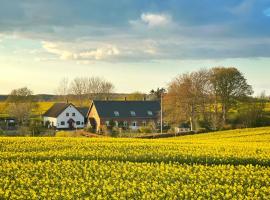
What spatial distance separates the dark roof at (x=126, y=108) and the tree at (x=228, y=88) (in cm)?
1809

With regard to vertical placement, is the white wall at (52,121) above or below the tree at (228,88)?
below

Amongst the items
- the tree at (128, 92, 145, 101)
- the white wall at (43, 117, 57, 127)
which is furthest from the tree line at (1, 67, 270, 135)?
the tree at (128, 92, 145, 101)

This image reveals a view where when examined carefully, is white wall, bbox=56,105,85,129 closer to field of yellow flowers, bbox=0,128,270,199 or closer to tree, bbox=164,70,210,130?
tree, bbox=164,70,210,130

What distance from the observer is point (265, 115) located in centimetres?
8419

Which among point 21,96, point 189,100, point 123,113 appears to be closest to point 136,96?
point 21,96

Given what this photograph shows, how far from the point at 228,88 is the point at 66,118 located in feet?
120

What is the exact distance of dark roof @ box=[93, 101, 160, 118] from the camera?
313 ft

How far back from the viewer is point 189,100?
3278 inches

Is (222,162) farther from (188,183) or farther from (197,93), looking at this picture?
(197,93)

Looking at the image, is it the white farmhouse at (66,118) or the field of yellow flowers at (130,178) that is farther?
the white farmhouse at (66,118)

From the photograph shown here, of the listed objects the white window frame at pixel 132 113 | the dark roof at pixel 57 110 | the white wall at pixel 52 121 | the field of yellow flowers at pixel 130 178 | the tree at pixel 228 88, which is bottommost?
the field of yellow flowers at pixel 130 178

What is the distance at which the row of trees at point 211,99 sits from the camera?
3255 inches

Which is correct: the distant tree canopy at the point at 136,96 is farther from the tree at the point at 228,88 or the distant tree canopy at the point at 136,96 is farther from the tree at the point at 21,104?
the tree at the point at 228,88

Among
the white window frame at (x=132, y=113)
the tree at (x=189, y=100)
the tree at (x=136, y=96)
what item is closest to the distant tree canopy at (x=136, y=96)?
the tree at (x=136, y=96)
